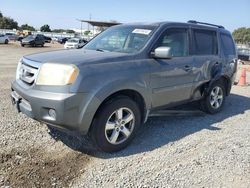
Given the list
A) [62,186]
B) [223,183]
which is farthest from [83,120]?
[223,183]

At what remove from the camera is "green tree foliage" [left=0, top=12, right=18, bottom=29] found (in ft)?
319

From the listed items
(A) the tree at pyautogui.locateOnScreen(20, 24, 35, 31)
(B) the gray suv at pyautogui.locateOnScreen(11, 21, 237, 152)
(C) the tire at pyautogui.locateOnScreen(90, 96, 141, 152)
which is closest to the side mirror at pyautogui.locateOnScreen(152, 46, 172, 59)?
(B) the gray suv at pyautogui.locateOnScreen(11, 21, 237, 152)

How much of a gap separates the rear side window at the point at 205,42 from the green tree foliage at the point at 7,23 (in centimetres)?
9983

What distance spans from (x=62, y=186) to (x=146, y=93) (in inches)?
76.6

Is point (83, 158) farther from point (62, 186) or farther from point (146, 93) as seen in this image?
point (146, 93)

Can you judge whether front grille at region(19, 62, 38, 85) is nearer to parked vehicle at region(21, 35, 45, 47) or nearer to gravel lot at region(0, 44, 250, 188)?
gravel lot at region(0, 44, 250, 188)

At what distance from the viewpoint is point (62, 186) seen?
3.58 metres

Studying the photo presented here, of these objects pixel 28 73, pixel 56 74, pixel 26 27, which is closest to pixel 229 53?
pixel 56 74

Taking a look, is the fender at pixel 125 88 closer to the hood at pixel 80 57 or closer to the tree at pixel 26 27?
the hood at pixel 80 57

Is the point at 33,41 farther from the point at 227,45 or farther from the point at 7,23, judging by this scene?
the point at 7,23

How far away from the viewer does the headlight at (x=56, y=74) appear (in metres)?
3.97

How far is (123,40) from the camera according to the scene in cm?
528

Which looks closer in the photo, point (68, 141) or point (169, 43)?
point (68, 141)

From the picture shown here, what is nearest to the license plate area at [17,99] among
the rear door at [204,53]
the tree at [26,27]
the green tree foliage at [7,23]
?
the rear door at [204,53]
